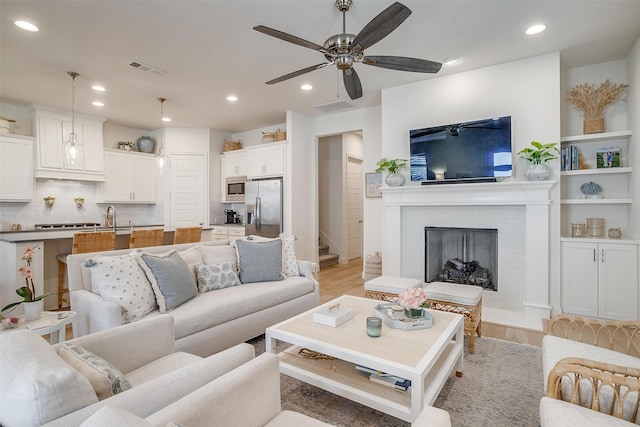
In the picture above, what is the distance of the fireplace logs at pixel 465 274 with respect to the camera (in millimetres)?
3980

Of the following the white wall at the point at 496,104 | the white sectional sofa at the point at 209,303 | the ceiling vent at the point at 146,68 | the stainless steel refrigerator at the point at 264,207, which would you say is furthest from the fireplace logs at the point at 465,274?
the ceiling vent at the point at 146,68

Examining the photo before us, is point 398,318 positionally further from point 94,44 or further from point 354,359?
point 94,44

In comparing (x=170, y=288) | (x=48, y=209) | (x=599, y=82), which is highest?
(x=599, y=82)

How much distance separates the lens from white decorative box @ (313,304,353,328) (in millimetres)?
2129

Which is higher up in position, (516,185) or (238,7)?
(238,7)

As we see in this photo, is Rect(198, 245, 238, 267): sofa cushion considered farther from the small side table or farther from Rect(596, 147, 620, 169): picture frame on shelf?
Rect(596, 147, 620, 169): picture frame on shelf

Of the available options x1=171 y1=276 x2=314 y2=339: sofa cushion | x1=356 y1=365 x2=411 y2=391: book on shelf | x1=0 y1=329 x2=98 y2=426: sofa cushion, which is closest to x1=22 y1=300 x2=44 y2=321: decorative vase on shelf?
x1=171 y1=276 x2=314 y2=339: sofa cushion

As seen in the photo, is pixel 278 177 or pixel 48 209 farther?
pixel 278 177

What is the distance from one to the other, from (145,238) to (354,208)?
4.53 meters

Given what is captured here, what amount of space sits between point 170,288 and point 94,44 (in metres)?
2.66

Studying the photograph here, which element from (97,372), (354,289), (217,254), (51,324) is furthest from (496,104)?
(51,324)

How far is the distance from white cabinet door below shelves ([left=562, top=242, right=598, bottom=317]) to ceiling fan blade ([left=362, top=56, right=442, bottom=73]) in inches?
101

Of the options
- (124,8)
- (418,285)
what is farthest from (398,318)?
(124,8)

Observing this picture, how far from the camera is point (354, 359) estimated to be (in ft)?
5.62
